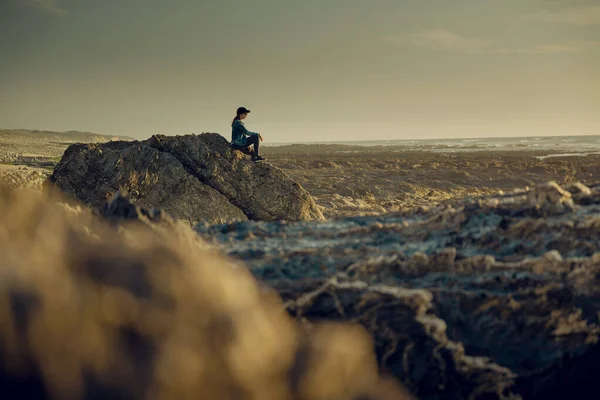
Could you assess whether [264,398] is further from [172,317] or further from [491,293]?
[491,293]

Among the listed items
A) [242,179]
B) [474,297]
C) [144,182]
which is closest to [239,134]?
[242,179]

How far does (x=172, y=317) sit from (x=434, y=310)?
114 centimetres

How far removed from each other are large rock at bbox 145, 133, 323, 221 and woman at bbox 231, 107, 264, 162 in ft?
0.48

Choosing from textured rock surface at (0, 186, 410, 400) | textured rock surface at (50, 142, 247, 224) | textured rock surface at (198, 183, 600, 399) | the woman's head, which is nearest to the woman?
the woman's head

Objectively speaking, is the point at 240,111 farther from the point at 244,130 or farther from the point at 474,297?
the point at 474,297

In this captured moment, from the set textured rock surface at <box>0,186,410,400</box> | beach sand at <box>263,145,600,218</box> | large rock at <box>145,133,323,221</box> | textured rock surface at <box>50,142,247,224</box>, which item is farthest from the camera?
beach sand at <box>263,145,600,218</box>

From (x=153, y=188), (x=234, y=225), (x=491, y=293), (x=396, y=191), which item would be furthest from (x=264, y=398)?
(x=396, y=191)

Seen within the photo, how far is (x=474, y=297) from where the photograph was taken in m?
2.18

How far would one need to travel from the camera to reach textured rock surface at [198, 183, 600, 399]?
2076 millimetres

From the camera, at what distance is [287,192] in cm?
865

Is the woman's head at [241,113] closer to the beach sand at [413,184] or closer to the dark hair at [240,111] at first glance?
the dark hair at [240,111]

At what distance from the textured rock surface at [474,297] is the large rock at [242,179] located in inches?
236

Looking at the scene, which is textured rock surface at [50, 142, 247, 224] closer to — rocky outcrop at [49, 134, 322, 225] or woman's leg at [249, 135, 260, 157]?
rocky outcrop at [49, 134, 322, 225]

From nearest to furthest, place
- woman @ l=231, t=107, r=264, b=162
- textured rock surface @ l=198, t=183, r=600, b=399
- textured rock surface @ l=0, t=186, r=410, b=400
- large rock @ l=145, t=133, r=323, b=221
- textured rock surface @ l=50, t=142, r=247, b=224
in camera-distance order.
Result: 1. textured rock surface @ l=0, t=186, r=410, b=400
2. textured rock surface @ l=198, t=183, r=600, b=399
3. textured rock surface @ l=50, t=142, r=247, b=224
4. large rock @ l=145, t=133, r=323, b=221
5. woman @ l=231, t=107, r=264, b=162
